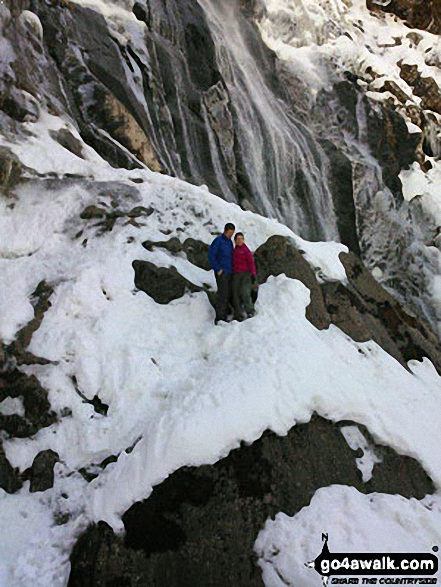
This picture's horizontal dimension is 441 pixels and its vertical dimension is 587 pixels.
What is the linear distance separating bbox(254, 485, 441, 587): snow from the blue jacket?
12.0ft

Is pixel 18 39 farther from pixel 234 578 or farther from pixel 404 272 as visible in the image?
pixel 404 272

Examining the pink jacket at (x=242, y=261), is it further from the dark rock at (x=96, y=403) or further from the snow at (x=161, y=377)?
the dark rock at (x=96, y=403)

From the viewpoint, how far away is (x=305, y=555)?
4723 millimetres

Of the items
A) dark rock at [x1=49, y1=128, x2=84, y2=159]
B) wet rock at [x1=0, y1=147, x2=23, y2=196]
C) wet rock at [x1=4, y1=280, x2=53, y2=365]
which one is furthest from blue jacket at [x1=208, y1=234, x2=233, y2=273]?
dark rock at [x1=49, y1=128, x2=84, y2=159]

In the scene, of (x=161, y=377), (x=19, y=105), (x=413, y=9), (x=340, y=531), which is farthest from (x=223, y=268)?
(x=413, y=9)

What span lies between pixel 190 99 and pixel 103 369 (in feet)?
44.0

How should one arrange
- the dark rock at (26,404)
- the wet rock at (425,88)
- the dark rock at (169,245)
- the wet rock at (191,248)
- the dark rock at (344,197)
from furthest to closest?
the wet rock at (425,88)
the dark rock at (344,197)
the wet rock at (191,248)
the dark rock at (169,245)
the dark rock at (26,404)

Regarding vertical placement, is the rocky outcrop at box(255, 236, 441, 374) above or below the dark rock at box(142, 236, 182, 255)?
above

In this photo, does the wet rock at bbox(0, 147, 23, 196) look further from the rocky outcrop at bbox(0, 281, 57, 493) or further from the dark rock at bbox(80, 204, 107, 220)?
the rocky outcrop at bbox(0, 281, 57, 493)

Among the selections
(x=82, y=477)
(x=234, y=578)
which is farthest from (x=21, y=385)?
(x=234, y=578)

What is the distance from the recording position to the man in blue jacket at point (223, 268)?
755cm

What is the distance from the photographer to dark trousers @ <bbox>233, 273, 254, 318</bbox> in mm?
7594

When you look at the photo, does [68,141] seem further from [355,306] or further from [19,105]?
[355,306]

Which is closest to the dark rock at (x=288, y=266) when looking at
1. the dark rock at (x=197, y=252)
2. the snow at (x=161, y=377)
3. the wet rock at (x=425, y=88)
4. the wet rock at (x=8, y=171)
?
the snow at (x=161, y=377)
